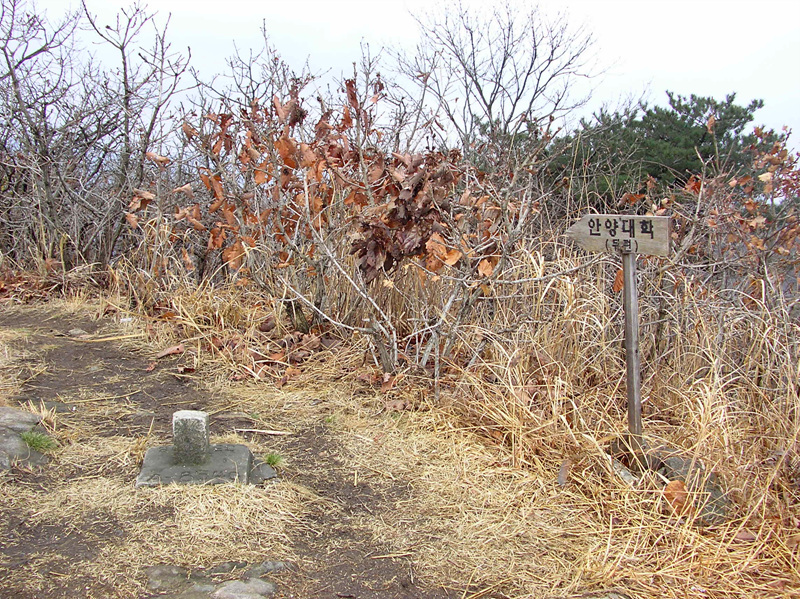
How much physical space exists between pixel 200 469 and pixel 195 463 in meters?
0.06

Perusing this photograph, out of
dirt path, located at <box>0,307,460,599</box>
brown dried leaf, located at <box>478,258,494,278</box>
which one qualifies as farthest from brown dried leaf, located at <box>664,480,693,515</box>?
brown dried leaf, located at <box>478,258,494,278</box>

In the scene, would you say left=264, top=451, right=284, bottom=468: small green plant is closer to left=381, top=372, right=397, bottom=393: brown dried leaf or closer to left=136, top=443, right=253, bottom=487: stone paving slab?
left=136, top=443, right=253, bottom=487: stone paving slab

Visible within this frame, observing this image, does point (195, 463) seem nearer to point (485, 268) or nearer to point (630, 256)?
point (485, 268)

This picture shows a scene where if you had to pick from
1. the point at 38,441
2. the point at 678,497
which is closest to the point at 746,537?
the point at 678,497

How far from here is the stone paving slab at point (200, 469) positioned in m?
2.86

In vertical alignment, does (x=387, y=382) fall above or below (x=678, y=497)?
above

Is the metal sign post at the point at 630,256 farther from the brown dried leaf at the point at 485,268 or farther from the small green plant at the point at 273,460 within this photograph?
the small green plant at the point at 273,460

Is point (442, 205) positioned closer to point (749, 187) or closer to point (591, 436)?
point (591, 436)

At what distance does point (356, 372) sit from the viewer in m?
4.25

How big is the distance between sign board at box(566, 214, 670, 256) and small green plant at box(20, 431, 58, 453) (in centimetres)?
262

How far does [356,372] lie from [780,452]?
7.68ft

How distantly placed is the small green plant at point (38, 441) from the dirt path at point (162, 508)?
60 mm

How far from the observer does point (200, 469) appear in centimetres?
292

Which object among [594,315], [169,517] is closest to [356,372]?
[594,315]
